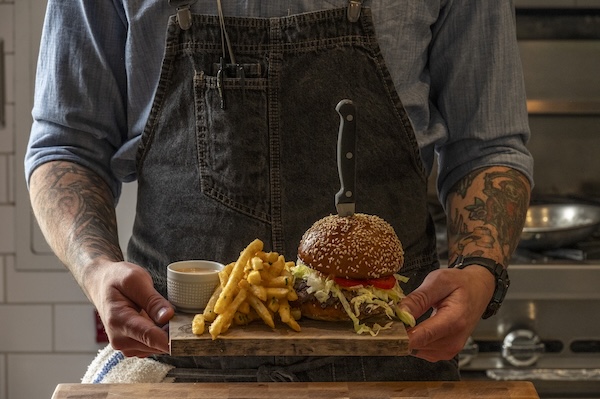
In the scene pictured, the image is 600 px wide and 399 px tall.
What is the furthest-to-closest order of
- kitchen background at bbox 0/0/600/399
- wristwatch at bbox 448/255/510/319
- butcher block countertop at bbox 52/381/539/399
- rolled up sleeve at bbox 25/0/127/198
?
kitchen background at bbox 0/0/600/399 → rolled up sleeve at bbox 25/0/127/198 → wristwatch at bbox 448/255/510/319 → butcher block countertop at bbox 52/381/539/399

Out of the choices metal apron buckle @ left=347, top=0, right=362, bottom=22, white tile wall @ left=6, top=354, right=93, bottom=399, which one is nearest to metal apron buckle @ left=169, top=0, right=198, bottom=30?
metal apron buckle @ left=347, top=0, right=362, bottom=22

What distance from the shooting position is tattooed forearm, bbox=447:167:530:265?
152 centimetres

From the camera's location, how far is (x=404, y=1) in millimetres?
1523

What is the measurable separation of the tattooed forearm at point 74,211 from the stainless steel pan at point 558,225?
1130 mm

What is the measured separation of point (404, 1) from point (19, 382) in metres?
1.73

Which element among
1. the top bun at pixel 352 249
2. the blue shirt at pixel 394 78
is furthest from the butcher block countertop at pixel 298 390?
the blue shirt at pixel 394 78

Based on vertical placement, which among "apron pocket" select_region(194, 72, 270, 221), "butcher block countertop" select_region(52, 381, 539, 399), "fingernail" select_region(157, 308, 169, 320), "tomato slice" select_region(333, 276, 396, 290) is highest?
"apron pocket" select_region(194, 72, 270, 221)

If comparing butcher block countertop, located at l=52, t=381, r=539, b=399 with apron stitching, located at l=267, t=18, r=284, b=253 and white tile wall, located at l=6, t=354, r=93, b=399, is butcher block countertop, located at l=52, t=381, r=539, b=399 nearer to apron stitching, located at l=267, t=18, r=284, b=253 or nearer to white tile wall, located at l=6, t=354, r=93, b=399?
apron stitching, located at l=267, t=18, r=284, b=253

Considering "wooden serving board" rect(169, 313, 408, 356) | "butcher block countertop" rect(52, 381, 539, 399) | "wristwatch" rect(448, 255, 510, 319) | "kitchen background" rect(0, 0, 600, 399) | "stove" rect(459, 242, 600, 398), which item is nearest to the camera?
"wooden serving board" rect(169, 313, 408, 356)

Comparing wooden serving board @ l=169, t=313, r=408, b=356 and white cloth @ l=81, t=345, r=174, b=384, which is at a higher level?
wooden serving board @ l=169, t=313, r=408, b=356

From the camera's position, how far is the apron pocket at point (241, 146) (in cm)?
148

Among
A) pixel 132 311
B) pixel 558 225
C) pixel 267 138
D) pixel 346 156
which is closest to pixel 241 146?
pixel 267 138

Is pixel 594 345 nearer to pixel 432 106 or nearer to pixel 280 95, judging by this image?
pixel 432 106

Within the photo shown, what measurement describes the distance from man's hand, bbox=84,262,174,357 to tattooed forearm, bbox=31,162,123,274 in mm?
135
